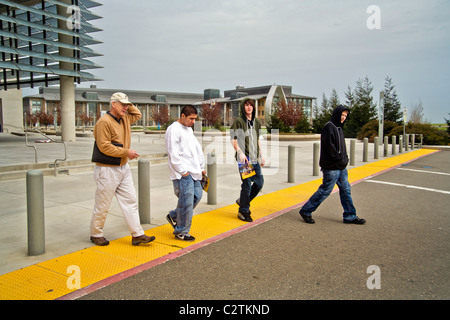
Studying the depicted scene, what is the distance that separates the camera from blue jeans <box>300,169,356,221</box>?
18.9 ft

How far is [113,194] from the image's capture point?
4.61 meters

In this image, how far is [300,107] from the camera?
37.8 metres

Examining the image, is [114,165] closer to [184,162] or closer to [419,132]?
[184,162]

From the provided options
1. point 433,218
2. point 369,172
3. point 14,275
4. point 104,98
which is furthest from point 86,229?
point 104,98

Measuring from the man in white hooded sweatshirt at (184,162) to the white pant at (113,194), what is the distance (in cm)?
57

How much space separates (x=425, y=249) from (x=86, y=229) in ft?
15.6

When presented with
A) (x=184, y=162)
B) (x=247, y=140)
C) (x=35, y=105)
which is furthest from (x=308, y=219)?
(x=35, y=105)

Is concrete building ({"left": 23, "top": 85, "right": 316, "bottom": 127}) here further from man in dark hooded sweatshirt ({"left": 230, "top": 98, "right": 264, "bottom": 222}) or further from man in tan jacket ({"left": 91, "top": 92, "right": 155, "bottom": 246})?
man in tan jacket ({"left": 91, "top": 92, "right": 155, "bottom": 246})

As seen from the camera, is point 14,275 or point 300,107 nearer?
point 14,275

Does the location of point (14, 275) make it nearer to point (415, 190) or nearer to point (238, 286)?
point (238, 286)

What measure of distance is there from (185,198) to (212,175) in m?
2.27

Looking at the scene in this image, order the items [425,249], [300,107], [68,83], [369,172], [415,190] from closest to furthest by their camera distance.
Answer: [425,249]
[415,190]
[369,172]
[68,83]
[300,107]
